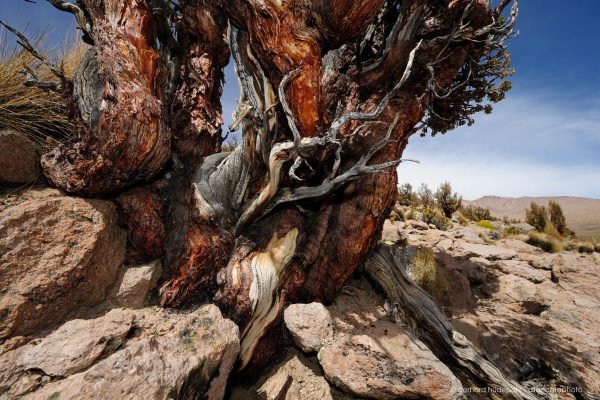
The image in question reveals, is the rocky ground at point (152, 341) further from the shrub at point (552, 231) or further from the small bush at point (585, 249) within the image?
the shrub at point (552, 231)

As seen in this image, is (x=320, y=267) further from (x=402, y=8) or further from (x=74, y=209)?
(x=402, y=8)

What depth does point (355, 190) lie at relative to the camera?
3.32 m

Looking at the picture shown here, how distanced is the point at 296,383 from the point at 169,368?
1.41m

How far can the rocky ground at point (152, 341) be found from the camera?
1.70m

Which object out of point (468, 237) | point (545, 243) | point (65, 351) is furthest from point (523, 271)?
point (65, 351)

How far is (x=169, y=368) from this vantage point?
176 centimetres

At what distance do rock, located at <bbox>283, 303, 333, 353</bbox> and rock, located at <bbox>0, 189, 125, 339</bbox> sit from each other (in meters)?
1.78

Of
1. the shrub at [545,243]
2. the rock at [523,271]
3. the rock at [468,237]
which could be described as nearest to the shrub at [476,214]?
the shrub at [545,243]

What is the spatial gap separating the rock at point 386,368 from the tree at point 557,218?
13.0 m

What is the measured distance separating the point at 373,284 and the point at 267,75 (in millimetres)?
3048

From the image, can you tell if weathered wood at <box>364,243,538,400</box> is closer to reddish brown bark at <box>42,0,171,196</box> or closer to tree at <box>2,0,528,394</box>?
tree at <box>2,0,528,394</box>

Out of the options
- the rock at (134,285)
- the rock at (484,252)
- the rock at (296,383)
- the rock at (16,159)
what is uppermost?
the rock at (16,159)

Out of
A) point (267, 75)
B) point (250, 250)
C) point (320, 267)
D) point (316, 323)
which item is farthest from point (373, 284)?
point (267, 75)

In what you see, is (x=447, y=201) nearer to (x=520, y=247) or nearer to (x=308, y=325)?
(x=520, y=247)
